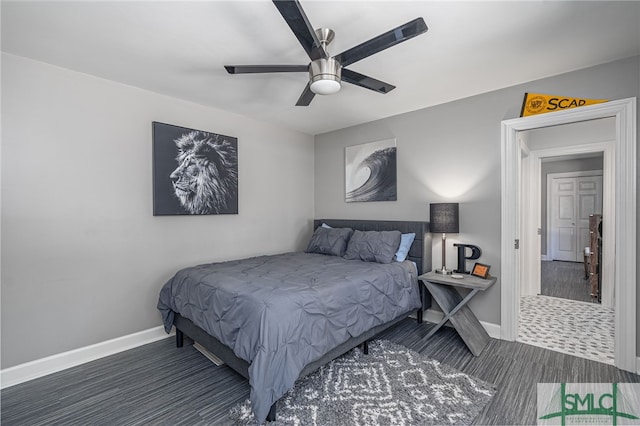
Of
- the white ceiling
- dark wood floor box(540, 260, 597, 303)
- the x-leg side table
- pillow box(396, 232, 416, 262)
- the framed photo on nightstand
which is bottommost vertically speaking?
dark wood floor box(540, 260, 597, 303)

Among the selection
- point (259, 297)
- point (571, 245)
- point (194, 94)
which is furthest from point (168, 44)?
point (571, 245)

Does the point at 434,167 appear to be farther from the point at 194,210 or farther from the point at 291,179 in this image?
the point at 194,210

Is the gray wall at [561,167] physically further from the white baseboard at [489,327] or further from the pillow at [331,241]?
the pillow at [331,241]

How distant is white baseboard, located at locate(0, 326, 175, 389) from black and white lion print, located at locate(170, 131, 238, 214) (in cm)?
137

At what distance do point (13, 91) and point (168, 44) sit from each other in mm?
1345

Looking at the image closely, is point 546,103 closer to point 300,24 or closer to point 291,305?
point 300,24

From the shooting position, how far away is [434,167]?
11.5 ft

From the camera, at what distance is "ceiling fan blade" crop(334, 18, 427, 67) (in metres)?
1.54

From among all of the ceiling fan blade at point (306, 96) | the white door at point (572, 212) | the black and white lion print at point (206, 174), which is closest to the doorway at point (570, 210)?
the white door at point (572, 212)

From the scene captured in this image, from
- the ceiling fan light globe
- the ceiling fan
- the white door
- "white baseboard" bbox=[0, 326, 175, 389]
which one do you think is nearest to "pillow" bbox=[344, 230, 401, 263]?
the ceiling fan

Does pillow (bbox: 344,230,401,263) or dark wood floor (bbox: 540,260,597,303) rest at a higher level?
pillow (bbox: 344,230,401,263)

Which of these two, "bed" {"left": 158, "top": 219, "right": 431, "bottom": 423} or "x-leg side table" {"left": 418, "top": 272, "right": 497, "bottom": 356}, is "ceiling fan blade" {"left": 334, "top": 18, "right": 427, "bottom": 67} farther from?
"x-leg side table" {"left": 418, "top": 272, "right": 497, "bottom": 356}

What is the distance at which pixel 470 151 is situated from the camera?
10.6ft

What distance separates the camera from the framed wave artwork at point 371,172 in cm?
389
